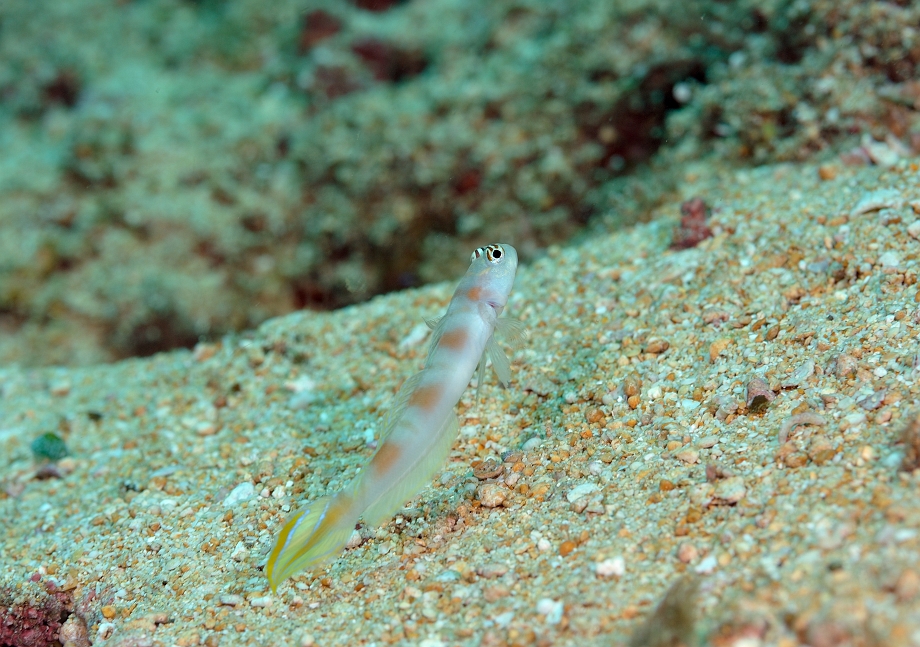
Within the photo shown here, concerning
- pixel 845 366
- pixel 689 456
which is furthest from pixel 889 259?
pixel 689 456

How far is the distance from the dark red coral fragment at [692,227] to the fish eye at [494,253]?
5.19ft

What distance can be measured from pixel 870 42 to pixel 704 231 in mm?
1748

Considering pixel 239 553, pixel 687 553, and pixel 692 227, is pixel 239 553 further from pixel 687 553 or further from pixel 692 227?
pixel 692 227

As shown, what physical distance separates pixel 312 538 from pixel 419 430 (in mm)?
438

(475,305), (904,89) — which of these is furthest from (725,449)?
(904,89)

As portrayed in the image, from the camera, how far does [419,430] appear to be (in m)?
2.15

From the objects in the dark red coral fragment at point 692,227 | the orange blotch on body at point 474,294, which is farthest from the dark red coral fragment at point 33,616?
the dark red coral fragment at point 692,227

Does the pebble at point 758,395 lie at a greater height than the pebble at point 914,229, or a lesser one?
lesser

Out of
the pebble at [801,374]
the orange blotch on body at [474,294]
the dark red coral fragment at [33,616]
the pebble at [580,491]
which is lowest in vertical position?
the dark red coral fragment at [33,616]

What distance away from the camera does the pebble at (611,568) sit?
2072mm

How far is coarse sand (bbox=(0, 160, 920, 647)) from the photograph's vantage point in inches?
76.9

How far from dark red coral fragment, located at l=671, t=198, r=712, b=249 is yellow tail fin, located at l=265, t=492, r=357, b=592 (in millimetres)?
2426

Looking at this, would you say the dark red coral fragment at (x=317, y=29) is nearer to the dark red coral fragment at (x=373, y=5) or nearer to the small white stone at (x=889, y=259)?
the dark red coral fragment at (x=373, y=5)

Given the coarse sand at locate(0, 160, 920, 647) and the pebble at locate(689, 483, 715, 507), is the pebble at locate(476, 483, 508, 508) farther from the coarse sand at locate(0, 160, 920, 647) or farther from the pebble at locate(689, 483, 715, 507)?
the pebble at locate(689, 483, 715, 507)
